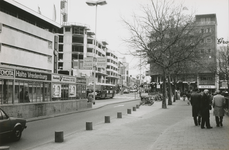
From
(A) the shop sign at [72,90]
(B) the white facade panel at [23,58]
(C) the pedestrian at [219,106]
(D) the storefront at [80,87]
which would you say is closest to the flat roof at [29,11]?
(B) the white facade panel at [23,58]

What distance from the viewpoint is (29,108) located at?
711 inches

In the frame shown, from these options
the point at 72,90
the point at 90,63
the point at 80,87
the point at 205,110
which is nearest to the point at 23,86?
the point at 72,90

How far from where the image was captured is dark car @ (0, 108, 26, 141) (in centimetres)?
926

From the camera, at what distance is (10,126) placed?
31.5 feet

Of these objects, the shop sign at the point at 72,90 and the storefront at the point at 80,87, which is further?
the storefront at the point at 80,87

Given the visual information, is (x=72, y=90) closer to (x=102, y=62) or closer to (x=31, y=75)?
(x=31, y=75)

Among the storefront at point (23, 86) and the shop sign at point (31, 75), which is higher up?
the shop sign at point (31, 75)

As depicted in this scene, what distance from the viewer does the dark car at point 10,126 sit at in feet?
30.4

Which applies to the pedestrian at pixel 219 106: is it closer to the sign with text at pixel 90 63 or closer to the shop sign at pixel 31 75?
A: the shop sign at pixel 31 75

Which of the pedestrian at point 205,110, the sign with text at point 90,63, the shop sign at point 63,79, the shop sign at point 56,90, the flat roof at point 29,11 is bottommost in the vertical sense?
the pedestrian at point 205,110

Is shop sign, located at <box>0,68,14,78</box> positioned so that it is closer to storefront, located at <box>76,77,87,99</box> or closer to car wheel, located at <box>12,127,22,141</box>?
car wheel, located at <box>12,127,22,141</box>

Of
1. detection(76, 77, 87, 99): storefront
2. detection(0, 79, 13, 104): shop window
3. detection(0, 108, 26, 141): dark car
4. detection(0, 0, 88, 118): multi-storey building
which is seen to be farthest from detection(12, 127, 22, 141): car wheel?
detection(76, 77, 87, 99): storefront

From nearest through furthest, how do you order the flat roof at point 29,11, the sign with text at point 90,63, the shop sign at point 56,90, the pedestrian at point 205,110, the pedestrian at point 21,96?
the pedestrian at point 205,110
the pedestrian at point 21,96
the shop sign at point 56,90
the sign with text at point 90,63
the flat roof at point 29,11

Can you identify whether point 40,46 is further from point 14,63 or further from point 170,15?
point 170,15
